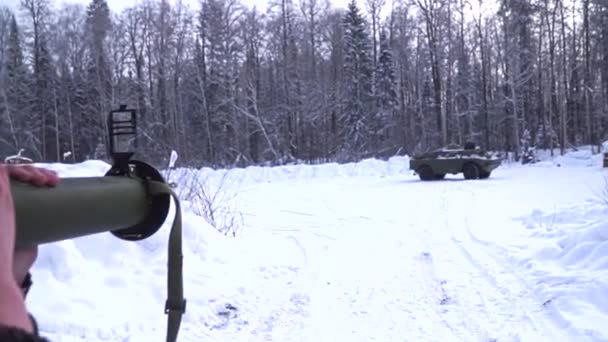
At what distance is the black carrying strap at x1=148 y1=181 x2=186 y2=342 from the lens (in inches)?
56.2

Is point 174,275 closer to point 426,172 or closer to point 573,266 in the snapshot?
point 573,266

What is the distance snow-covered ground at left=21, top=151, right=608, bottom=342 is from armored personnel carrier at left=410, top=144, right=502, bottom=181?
13.9 metres

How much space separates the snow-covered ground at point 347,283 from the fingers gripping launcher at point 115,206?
3287mm

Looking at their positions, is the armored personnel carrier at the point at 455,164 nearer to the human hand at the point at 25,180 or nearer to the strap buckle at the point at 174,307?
the strap buckle at the point at 174,307

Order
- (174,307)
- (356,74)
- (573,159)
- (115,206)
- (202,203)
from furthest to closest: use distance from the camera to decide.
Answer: (356,74) → (573,159) → (202,203) → (174,307) → (115,206)

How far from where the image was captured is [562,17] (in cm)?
4650

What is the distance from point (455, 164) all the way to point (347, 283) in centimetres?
1906

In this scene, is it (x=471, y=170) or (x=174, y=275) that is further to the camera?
(x=471, y=170)

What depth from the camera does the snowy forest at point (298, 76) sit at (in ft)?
156

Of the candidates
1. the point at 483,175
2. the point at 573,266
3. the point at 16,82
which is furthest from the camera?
the point at 16,82

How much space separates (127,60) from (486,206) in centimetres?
4570

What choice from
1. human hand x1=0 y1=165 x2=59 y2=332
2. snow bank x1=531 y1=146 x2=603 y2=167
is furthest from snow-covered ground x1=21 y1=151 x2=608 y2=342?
snow bank x1=531 y1=146 x2=603 y2=167

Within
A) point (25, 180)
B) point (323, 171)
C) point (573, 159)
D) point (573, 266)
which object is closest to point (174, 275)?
point (25, 180)

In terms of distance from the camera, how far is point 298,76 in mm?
52469
